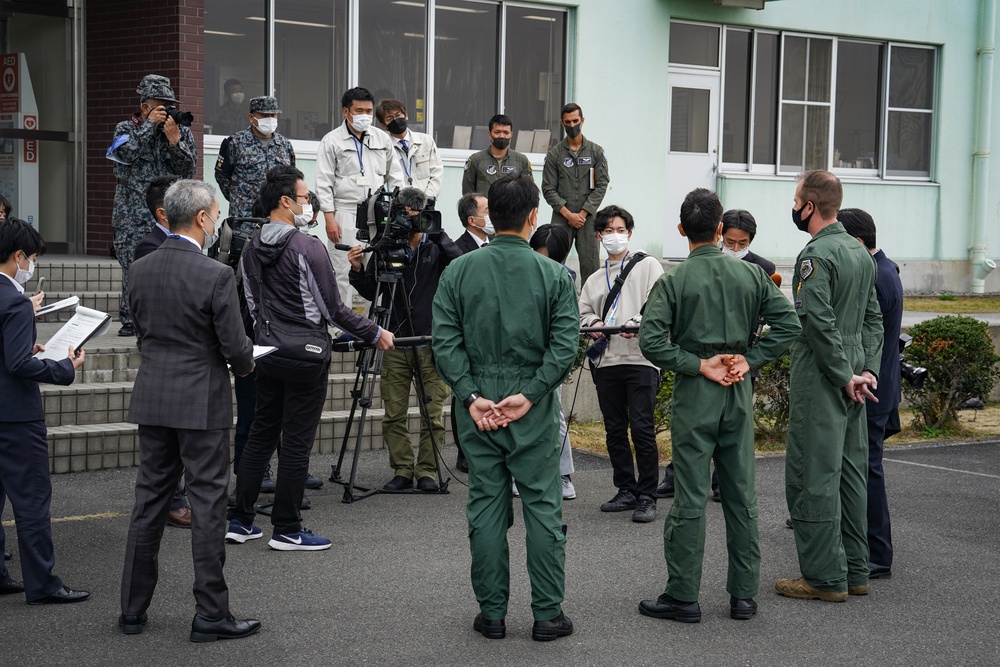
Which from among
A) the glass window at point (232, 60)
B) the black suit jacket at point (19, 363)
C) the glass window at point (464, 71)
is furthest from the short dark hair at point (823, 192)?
the glass window at point (464, 71)

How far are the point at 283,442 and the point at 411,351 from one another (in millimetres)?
1703

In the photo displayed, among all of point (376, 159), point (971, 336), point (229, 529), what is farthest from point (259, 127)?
point (971, 336)

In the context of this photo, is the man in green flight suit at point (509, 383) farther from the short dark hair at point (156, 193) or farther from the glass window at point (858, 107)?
the glass window at point (858, 107)

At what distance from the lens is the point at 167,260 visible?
5.10 metres

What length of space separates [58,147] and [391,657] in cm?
928

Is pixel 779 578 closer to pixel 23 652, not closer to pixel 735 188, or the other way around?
pixel 23 652

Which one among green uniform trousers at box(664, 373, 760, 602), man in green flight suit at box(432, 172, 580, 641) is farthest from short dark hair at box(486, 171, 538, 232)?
green uniform trousers at box(664, 373, 760, 602)

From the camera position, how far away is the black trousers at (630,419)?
749 cm

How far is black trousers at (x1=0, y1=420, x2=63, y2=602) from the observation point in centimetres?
541

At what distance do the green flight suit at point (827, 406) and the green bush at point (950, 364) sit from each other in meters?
4.87

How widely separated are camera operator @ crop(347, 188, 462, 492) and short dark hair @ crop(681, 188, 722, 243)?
99.1 inches

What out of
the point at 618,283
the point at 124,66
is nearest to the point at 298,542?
the point at 618,283

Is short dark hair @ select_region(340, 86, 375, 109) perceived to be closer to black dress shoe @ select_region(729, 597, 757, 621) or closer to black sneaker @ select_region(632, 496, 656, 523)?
black sneaker @ select_region(632, 496, 656, 523)

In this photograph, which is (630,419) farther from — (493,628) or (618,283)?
(493,628)
